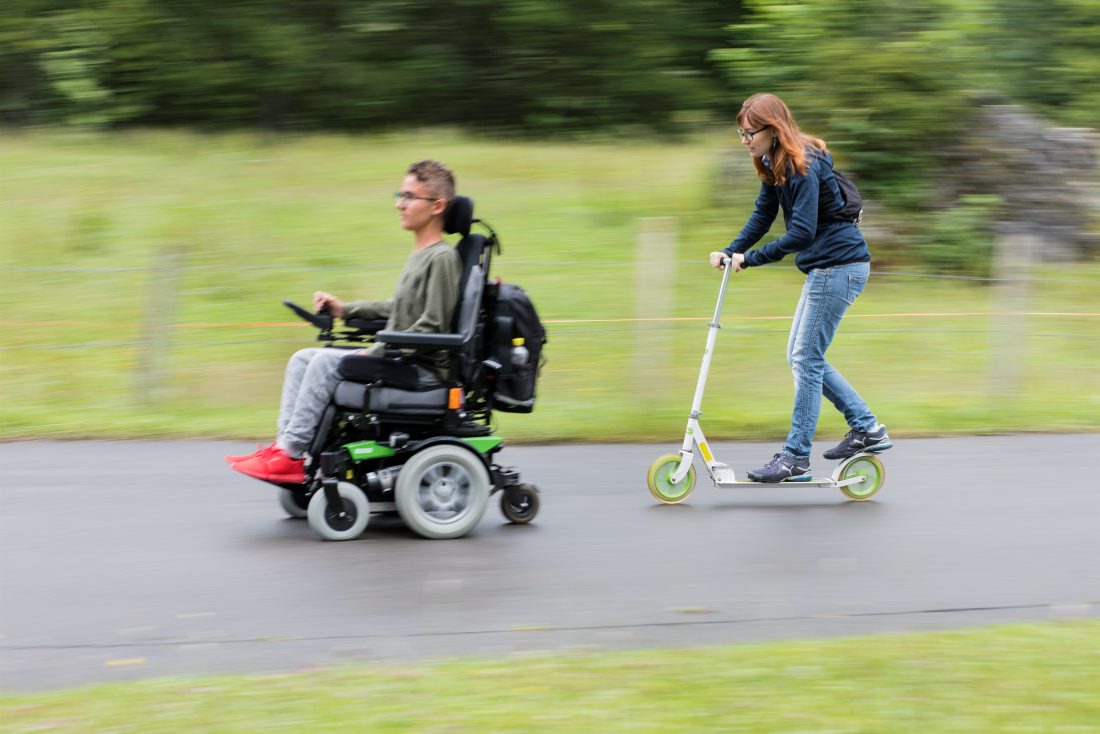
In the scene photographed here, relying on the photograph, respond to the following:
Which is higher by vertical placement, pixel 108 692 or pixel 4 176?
pixel 4 176

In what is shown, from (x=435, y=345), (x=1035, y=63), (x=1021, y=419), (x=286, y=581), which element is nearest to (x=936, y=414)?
(x=1021, y=419)

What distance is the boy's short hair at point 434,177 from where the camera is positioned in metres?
5.88

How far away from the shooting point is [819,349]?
6.66 metres

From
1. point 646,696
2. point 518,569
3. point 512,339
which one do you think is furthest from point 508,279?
point 646,696

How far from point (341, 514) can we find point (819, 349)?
2497 mm

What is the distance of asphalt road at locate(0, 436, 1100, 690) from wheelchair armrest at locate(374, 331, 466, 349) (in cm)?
90

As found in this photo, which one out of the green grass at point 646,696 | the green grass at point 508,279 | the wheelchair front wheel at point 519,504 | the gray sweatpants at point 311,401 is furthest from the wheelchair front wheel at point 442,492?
the green grass at point 508,279

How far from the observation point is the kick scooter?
21.8 ft

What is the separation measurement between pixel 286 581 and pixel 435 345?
3.83ft

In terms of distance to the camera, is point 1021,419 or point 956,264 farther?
point 956,264

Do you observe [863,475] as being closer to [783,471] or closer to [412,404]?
[783,471]

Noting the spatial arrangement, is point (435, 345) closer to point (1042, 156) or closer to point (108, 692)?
Answer: point (108, 692)

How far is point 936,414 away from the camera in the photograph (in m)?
9.12

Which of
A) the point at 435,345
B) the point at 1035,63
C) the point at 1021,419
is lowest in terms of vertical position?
the point at 1021,419
